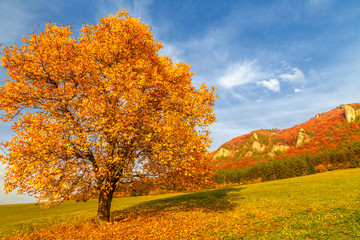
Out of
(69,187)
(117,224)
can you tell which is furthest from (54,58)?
(117,224)

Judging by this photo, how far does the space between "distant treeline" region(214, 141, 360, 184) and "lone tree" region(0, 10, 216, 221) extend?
99.9 metres

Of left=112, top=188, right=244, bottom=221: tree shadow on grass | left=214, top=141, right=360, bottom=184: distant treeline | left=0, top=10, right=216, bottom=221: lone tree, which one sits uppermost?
left=0, top=10, right=216, bottom=221: lone tree

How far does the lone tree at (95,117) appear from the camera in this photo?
12.4 m

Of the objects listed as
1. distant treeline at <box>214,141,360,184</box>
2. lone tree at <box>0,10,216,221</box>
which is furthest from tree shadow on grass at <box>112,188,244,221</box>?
distant treeline at <box>214,141,360,184</box>

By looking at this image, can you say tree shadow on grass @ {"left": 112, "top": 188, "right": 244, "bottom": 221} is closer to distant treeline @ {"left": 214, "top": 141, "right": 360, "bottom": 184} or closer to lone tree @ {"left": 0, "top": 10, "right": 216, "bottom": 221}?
lone tree @ {"left": 0, "top": 10, "right": 216, "bottom": 221}

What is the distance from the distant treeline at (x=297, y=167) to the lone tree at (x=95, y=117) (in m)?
99.9

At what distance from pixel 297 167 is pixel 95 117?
120861 millimetres

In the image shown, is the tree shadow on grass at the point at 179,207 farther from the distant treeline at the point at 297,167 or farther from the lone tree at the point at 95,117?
the distant treeline at the point at 297,167

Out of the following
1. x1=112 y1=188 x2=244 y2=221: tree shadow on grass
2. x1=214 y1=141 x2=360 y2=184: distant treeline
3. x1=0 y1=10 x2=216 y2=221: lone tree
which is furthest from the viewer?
x1=214 y1=141 x2=360 y2=184: distant treeline

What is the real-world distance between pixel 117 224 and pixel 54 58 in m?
13.3

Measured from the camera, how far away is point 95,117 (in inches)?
506

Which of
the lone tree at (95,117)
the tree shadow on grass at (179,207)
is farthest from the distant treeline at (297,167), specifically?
the lone tree at (95,117)

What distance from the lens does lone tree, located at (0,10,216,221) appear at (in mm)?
12391

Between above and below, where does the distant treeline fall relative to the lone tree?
below
